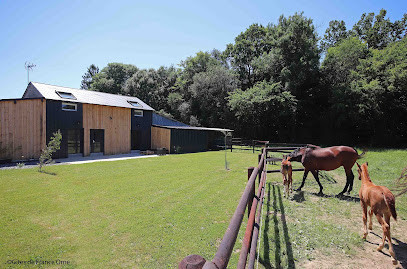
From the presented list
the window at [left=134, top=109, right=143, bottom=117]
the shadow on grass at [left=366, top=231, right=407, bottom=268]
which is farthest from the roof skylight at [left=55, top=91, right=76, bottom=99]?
the shadow on grass at [left=366, top=231, right=407, bottom=268]

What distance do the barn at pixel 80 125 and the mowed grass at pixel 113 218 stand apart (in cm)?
513

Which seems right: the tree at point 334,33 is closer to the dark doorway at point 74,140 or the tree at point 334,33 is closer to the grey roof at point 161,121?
the grey roof at point 161,121

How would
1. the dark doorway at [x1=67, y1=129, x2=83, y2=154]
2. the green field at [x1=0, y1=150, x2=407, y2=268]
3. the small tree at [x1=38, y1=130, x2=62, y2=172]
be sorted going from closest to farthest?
the green field at [x1=0, y1=150, x2=407, y2=268] → the small tree at [x1=38, y1=130, x2=62, y2=172] → the dark doorway at [x1=67, y1=129, x2=83, y2=154]

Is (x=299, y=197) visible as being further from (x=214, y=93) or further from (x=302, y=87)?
(x=214, y=93)

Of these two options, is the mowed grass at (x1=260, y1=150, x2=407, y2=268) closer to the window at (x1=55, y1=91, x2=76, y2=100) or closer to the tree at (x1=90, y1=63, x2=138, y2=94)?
the window at (x1=55, y1=91, x2=76, y2=100)

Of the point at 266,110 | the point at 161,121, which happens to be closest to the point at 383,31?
the point at 266,110

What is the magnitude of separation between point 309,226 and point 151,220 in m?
3.50

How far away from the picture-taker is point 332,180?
852 cm

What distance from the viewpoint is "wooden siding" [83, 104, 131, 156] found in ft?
51.5

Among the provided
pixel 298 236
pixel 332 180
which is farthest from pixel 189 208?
pixel 332 180

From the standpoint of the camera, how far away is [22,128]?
13.1 metres

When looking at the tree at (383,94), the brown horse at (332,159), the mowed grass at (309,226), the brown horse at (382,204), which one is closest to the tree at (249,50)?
the tree at (383,94)

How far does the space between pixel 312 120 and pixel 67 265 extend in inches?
1086

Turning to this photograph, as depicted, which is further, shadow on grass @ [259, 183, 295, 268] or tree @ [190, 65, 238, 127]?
tree @ [190, 65, 238, 127]
